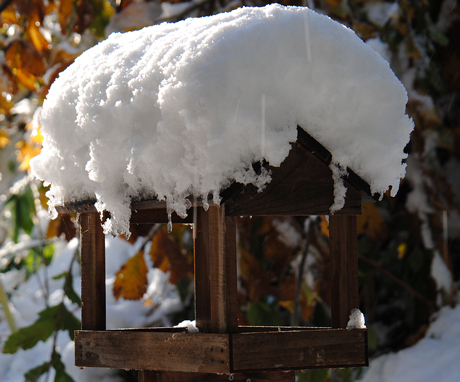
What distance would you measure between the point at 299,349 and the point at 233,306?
19cm

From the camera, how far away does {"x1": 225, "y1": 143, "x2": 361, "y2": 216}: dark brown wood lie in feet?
3.58

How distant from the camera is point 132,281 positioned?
2035mm

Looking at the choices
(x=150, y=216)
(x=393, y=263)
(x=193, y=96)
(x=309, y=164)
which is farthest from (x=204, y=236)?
(x=393, y=263)

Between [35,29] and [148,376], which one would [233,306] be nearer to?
[148,376]

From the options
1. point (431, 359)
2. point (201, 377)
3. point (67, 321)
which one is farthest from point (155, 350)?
point (431, 359)

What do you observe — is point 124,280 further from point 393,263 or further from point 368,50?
point 393,263

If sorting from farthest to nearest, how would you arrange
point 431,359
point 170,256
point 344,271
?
1. point 431,359
2. point 170,256
3. point 344,271

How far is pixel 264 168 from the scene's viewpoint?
41.1 inches

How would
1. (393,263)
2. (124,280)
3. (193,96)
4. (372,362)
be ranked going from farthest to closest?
(393,263), (372,362), (124,280), (193,96)

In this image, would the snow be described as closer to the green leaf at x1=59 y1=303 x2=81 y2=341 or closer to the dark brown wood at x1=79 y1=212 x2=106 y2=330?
the dark brown wood at x1=79 y1=212 x2=106 y2=330

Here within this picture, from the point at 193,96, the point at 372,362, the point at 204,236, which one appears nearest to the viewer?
the point at 193,96

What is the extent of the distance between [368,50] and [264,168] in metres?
0.37

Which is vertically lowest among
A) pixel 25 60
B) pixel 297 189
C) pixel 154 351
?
pixel 154 351

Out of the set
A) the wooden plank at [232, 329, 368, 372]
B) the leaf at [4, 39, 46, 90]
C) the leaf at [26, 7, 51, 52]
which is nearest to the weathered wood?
the wooden plank at [232, 329, 368, 372]
